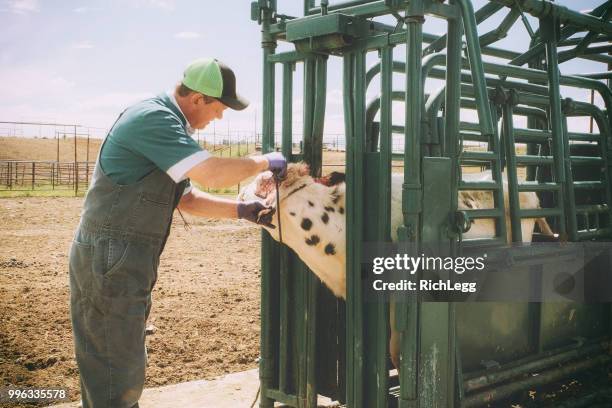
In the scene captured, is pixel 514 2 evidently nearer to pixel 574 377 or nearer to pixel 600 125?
pixel 600 125

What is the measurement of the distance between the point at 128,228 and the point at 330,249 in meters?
1.02

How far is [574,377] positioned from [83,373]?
3.23 metres

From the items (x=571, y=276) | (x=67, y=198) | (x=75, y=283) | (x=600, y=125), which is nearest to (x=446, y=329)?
(x=571, y=276)

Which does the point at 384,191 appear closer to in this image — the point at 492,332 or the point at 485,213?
the point at 485,213

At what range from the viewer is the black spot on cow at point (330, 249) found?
3.11 meters

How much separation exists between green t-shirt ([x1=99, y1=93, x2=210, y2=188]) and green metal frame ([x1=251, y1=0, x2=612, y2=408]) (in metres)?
0.78

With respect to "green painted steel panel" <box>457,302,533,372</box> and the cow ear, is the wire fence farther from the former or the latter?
"green painted steel panel" <box>457,302,533,372</box>

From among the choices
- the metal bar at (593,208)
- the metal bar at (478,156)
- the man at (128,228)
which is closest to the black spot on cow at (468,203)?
the metal bar at (478,156)

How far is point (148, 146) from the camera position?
103 inches

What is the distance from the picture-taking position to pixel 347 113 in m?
2.95

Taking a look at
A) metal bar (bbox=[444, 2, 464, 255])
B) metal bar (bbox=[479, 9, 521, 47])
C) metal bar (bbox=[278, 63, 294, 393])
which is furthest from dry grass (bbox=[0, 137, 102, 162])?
metal bar (bbox=[444, 2, 464, 255])

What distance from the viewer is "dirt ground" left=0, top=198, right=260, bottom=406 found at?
14.8 feet

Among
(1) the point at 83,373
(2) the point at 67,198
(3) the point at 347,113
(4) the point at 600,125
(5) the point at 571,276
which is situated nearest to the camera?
(1) the point at 83,373

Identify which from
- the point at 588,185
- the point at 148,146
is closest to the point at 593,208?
the point at 588,185
